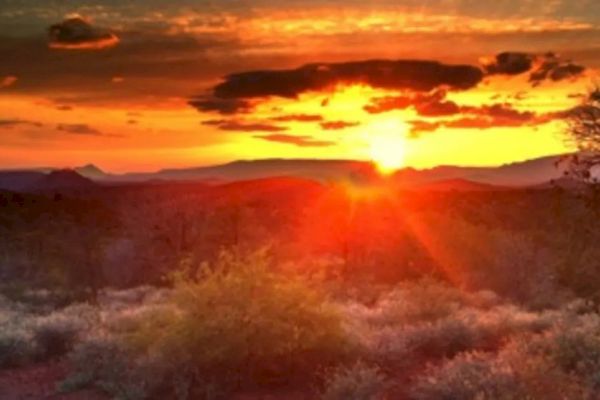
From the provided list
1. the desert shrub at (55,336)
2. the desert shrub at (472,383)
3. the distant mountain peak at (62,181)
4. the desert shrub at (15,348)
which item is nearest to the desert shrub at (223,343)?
the desert shrub at (15,348)

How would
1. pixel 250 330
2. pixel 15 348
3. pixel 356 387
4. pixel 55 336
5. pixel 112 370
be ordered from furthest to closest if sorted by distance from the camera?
pixel 55 336 < pixel 15 348 < pixel 112 370 < pixel 250 330 < pixel 356 387

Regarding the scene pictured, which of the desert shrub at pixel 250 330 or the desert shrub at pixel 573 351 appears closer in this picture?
the desert shrub at pixel 573 351

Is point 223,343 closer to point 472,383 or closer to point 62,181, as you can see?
point 472,383

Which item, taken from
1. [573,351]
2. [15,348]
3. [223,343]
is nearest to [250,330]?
[223,343]

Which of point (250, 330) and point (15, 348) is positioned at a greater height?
point (250, 330)

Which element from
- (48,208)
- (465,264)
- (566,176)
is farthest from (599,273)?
(48,208)

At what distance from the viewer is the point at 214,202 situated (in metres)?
48.0

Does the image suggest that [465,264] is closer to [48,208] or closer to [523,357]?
[523,357]

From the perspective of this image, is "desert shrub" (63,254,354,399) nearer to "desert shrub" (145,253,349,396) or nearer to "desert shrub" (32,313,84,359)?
"desert shrub" (145,253,349,396)

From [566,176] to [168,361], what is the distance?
7.86 m

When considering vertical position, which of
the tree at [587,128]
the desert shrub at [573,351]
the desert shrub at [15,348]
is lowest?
the desert shrub at [15,348]

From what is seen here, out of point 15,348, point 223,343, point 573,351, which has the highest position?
point 223,343

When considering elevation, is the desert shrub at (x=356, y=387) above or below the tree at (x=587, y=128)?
below

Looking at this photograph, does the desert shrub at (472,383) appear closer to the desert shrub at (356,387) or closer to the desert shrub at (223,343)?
the desert shrub at (356,387)
